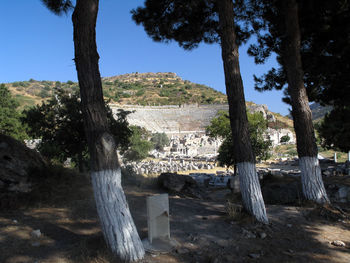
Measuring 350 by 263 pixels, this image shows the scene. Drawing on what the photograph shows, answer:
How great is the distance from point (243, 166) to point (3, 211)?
4.49m

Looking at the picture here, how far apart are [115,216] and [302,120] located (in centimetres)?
465

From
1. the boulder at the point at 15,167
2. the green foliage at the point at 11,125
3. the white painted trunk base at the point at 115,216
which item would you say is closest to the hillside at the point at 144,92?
the green foliage at the point at 11,125

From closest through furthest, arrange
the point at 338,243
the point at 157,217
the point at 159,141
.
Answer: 1. the point at 157,217
2. the point at 338,243
3. the point at 159,141

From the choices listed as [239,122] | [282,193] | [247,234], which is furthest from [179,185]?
[247,234]

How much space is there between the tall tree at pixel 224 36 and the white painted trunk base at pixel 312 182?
5.86ft

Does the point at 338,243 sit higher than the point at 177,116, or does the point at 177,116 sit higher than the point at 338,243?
the point at 177,116

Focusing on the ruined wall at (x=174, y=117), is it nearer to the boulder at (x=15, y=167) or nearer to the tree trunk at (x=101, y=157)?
the boulder at (x=15, y=167)

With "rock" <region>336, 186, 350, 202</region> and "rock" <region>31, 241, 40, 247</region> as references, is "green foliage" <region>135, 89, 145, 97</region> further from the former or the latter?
"rock" <region>31, 241, 40, 247</region>

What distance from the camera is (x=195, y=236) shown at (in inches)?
141

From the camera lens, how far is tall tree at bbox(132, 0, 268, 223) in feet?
14.2

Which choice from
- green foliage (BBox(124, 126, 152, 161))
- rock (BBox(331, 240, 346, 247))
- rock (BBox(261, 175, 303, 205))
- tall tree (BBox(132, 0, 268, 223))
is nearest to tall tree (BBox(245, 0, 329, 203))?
rock (BBox(261, 175, 303, 205))

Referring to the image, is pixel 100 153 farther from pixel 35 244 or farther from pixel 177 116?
pixel 177 116

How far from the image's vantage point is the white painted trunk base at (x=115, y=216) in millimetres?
2846

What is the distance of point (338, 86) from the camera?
7527mm
